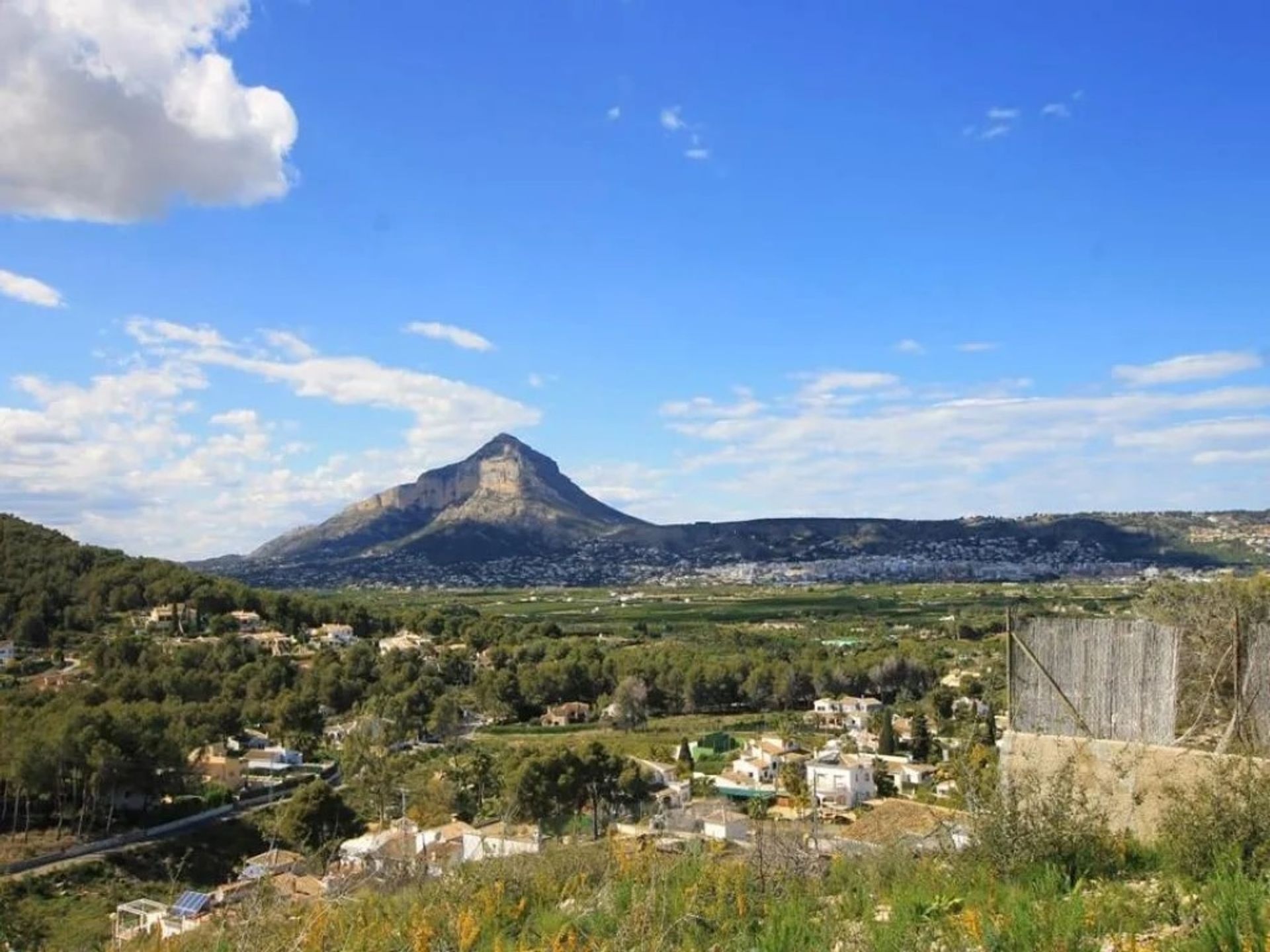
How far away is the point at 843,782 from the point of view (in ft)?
87.2

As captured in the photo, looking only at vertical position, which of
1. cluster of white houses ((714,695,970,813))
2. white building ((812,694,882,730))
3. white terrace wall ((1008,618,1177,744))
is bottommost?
white building ((812,694,882,730))

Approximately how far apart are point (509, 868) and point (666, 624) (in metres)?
70.4

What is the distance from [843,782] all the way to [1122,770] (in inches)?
818

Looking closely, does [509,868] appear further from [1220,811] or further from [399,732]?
[399,732]

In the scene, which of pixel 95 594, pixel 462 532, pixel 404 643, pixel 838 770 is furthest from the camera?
pixel 462 532

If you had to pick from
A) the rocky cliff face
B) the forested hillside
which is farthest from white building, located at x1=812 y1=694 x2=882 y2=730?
the rocky cliff face

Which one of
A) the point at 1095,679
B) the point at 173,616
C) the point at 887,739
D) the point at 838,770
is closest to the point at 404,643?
the point at 173,616

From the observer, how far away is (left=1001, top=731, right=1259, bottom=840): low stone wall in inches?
265

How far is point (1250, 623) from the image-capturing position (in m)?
7.58

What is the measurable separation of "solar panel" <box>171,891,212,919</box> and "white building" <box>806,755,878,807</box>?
1602 cm

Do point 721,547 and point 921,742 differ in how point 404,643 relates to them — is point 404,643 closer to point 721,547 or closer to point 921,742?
point 921,742

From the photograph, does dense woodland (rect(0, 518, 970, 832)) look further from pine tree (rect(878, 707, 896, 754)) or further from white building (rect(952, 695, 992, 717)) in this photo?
pine tree (rect(878, 707, 896, 754))

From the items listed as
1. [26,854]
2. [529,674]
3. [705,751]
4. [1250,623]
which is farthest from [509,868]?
[529,674]

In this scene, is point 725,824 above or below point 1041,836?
below
